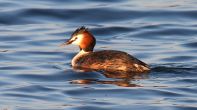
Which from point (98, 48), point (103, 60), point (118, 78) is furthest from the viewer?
point (98, 48)

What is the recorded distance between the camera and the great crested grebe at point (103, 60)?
623 inches

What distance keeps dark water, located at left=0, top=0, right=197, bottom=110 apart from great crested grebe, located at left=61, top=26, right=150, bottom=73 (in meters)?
0.26

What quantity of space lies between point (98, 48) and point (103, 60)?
9.52ft

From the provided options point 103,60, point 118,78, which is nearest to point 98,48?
point 103,60

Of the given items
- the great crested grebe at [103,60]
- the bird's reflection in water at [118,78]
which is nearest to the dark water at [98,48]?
the bird's reflection in water at [118,78]

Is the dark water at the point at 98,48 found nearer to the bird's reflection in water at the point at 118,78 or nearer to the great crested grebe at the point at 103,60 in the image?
the bird's reflection in water at the point at 118,78

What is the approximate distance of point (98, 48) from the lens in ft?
62.5

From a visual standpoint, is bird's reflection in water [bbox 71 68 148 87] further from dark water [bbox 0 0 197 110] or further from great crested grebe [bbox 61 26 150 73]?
great crested grebe [bbox 61 26 150 73]

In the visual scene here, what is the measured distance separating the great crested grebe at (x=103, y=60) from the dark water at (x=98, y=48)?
26 centimetres

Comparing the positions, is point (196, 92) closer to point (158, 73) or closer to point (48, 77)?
point (158, 73)

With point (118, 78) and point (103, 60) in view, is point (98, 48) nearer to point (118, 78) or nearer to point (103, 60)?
point (103, 60)

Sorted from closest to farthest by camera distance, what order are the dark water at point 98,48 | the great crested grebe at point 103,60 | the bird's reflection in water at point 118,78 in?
the dark water at point 98,48 → the bird's reflection in water at point 118,78 → the great crested grebe at point 103,60

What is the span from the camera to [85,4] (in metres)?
24.0

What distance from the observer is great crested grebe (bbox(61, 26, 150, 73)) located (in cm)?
1582
